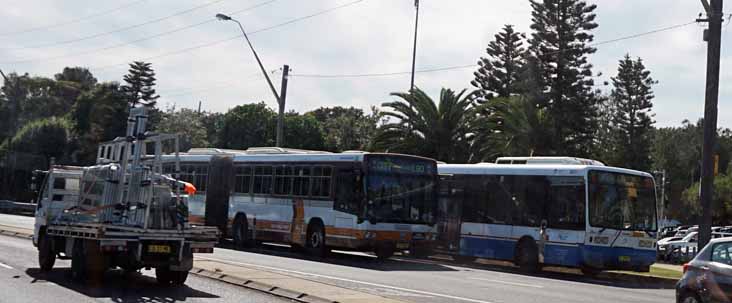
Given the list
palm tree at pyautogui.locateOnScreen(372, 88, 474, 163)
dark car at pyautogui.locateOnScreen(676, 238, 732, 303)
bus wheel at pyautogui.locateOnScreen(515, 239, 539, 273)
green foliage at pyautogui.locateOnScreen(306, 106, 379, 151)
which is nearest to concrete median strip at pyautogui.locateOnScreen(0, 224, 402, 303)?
dark car at pyautogui.locateOnScreen(676, 238, 732, 303)

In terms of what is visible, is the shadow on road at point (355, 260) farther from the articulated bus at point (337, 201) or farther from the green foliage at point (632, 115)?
the green foliage at point (632, 115)

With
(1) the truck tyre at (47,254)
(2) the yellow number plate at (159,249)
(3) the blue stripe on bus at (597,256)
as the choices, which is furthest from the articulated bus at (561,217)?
(1) the truck tyre at (47,254)

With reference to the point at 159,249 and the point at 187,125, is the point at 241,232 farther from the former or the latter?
the point at 187,125

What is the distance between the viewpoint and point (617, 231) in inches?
964

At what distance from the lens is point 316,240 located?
2717 centimetres

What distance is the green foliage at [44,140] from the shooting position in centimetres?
7400

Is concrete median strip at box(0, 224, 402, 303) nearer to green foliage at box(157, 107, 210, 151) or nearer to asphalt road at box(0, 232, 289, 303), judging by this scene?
asphalt road at box(0, 232, 289, 303)

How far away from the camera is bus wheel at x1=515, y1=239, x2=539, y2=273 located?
2556cm

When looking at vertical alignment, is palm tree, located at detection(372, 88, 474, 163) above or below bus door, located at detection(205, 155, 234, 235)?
above

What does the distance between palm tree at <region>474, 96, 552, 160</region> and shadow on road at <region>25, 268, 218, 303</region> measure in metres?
33.7

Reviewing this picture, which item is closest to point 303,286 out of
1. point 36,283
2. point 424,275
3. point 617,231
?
point 36,283

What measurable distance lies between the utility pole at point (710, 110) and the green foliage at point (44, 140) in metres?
60.0

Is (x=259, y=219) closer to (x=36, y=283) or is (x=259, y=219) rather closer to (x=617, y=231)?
(x=617, y=231)

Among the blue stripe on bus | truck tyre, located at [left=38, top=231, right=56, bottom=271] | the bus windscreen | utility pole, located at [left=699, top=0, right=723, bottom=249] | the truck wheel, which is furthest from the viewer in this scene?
the bus windscreen
